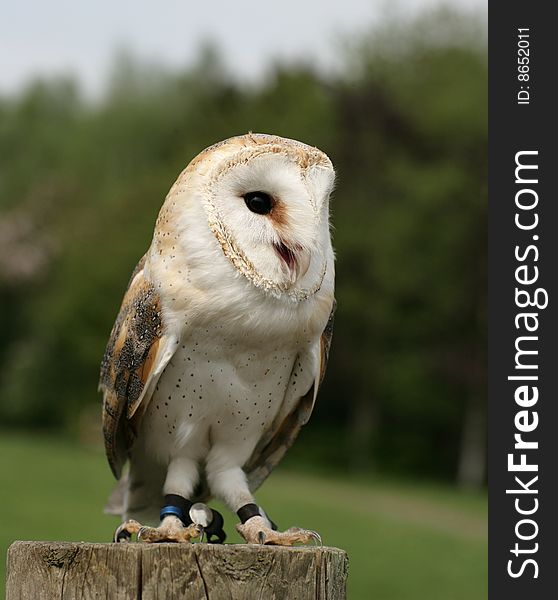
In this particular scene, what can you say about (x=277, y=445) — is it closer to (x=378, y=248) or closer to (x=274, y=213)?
(x=274, y=213)

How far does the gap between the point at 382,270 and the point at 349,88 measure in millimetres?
4973

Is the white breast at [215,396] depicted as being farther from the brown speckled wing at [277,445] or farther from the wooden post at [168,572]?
the wooden post at [168,572]

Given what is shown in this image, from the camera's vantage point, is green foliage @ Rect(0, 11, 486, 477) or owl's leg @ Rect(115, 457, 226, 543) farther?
green foliage @ Rect(0, 11, 486, 477)

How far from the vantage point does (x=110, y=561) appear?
2.43 meters

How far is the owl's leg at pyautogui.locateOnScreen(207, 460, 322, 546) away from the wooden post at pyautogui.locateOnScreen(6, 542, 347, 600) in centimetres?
31

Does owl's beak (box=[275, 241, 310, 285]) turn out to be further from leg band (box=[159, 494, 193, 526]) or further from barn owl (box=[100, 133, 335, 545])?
leg band (box=[159, 494, 193, 526])

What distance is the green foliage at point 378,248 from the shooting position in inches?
883

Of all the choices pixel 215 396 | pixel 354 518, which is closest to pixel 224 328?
pixel 215 396

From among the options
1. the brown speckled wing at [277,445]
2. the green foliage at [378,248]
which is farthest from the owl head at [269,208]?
the green foliage at [378,248]

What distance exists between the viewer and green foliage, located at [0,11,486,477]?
22422 millimetres

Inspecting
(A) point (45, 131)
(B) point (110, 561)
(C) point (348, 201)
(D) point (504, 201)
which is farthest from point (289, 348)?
(A) point (45, 131)

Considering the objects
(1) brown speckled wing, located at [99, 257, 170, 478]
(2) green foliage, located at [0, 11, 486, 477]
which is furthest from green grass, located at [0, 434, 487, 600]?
(1) brown speckled wing, located at [99, 257, 170, 478]

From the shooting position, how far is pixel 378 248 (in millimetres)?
22750

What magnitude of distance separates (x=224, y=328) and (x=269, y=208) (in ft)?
1.20
